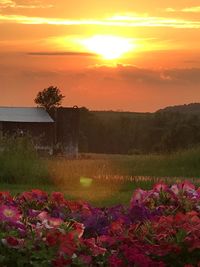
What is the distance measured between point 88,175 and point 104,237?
44.4ft

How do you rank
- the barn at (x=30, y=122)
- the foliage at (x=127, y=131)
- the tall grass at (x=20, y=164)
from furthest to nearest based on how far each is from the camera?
the foliage at (x=127, y=131) < the barn at (x=30, y=122) < the tall grass at (x=20, y=164)

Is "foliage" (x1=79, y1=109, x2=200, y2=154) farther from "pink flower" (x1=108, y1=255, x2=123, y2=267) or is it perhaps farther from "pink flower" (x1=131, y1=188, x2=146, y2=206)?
"pink flower" (x1=108, y1=255, x2=123, y2=267)

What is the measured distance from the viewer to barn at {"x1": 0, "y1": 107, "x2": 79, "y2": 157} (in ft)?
113

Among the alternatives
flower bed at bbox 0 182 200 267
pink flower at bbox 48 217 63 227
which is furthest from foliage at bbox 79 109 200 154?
pink flower at bbox 48 217 63 227

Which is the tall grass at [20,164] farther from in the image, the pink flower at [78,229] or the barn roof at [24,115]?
the barn roof at [24,115]

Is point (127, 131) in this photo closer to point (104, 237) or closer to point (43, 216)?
point (43, 216)

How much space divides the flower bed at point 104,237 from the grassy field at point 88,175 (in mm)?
8437

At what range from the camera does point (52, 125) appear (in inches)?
1389

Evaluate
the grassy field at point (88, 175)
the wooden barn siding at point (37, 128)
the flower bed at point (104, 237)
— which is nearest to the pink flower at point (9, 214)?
the flower bed at point (104, 237)

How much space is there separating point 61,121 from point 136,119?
18057 millimetres

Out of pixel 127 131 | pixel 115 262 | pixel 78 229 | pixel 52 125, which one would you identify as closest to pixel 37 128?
pixel 52 125

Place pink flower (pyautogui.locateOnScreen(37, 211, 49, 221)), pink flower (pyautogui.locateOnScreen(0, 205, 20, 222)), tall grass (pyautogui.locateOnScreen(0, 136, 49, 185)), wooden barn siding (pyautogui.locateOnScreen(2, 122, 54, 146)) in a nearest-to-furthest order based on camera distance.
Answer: pink flower (pyautogui.locateOnScreen(0, 205, 20, 222)), pink flower (pyautogui.locateOnScreen(37, 211, 49, 221)), tall grass (pyautogui.locateOnScreen(0, 136, 49, 185)), wooden barn siding (pyautogui.locateOnScreen(2, 122, 54, 146))

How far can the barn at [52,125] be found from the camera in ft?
113

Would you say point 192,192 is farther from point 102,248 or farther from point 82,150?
point 82,150
